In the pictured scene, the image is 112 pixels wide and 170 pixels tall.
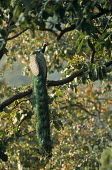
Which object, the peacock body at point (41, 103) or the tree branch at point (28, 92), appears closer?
the tree branch at point (28, 92)

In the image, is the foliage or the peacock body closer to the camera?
the foliage

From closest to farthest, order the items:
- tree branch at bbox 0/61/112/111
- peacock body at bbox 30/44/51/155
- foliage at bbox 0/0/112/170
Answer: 1. foliage at bbox 0/0/112/170
2. tree branch at bbox 0/61/112/111
3. peacock body at bbox 30/44/51/155

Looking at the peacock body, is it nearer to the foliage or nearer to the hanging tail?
the hanging tail

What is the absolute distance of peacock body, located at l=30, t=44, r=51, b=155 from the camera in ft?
17.1

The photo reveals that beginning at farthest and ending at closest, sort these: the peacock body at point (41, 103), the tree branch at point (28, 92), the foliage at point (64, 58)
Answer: the peacock body at point (41, 103)
the tree branch at point (28, 92)
the foliage at point (64, 58)

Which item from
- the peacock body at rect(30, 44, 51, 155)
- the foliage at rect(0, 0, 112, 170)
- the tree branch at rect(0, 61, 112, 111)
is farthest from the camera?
the peacock body at rect(30, 44, 51, 155)

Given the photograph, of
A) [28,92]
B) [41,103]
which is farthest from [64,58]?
[28,92]

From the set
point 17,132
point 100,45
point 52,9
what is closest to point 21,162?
point 17,132

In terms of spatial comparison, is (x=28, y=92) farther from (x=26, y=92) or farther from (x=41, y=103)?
(x=41, y=103)

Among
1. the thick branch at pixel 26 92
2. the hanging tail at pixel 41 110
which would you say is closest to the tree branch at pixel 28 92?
the thick branch at pixel 26 92

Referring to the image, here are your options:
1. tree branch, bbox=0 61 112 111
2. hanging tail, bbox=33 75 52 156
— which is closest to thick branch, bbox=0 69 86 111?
tree branch, bbox=0 61 112 111

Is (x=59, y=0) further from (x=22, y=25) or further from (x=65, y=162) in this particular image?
(x=65, y=162)

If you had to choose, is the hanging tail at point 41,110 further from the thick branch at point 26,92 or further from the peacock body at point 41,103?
the thick branch at point 26,92

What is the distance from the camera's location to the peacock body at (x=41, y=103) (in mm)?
5199
